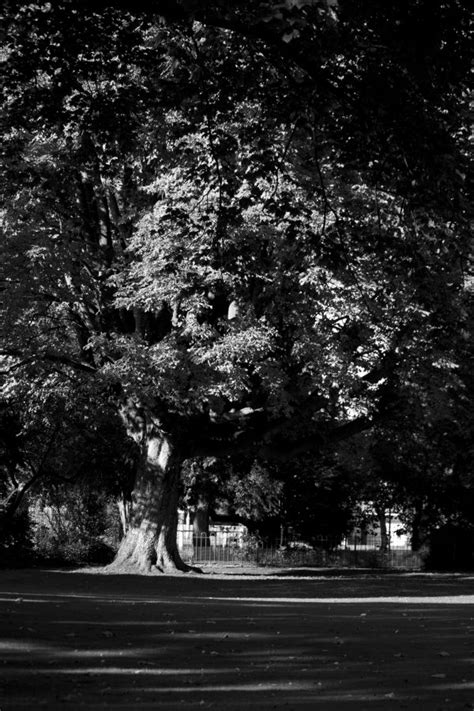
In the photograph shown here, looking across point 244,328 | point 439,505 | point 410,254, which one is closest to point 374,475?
point 439,505

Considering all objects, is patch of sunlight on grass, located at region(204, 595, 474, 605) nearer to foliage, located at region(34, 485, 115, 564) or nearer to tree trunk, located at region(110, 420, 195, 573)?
tree trunk, located at region(110, 420, 195, 573)

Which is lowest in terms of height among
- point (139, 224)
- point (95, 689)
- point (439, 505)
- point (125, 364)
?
point (95, 689)

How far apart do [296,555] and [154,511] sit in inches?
681

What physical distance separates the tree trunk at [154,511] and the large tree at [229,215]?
0.21ft

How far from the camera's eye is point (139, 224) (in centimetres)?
2775

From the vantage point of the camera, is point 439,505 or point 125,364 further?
point 439,505

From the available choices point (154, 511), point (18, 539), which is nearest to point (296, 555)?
point (18, 539)

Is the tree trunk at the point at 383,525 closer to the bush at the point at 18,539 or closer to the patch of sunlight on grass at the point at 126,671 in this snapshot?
the bush at the point at 18,539

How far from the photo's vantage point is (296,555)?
159 ft

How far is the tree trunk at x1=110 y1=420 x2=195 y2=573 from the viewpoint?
32219mm

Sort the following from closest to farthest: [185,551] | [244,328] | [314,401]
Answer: [244,328] → [314,401] → [185,551]

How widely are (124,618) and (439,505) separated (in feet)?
106

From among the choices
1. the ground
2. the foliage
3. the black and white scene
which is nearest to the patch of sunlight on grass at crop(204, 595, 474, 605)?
the black and white scene

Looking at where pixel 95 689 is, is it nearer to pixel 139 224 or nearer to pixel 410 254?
Result: pixel 410 254
